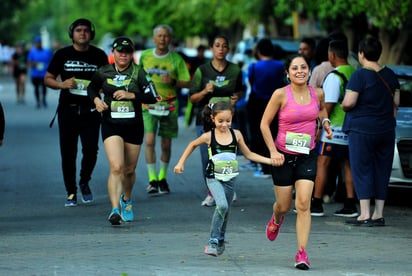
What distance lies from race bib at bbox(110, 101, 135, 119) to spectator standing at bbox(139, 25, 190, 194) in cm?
237

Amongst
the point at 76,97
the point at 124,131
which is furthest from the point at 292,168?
the point at 76,97

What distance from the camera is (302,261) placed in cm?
892

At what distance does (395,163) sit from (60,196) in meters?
4.03

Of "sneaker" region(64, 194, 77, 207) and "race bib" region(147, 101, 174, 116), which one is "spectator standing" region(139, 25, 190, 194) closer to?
"race bib" region(147, 101, 174, 116)

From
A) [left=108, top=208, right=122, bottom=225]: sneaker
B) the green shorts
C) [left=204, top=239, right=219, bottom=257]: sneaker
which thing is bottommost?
[left=108, top=208, right=122, bottom=225]: sneaker

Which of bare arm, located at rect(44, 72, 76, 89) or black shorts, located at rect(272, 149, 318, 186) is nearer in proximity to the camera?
black shorts, located at rect(272, 149, 318, 186)

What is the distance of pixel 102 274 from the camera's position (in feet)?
28.5

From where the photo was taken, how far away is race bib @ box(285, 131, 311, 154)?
366 inches

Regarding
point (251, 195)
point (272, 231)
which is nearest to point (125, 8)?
point (251, 195)

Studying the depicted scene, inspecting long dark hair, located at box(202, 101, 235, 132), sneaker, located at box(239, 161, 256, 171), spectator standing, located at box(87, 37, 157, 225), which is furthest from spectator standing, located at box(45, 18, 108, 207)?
sneaker, located at box(239, 161, 256, 171)

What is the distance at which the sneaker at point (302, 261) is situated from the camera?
351 inches

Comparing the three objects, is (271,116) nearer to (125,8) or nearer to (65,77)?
(65,77)

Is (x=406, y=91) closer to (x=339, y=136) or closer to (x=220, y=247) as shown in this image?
(x=339, y=136)

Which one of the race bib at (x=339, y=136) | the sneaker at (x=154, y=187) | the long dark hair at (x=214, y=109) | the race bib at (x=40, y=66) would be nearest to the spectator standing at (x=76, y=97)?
the sneaker at (x=154, y=187)
